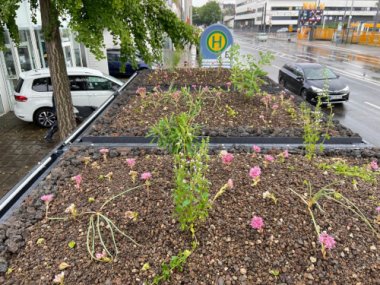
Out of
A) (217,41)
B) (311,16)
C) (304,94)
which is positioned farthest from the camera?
(311,16)

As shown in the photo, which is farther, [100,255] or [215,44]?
[215,44]

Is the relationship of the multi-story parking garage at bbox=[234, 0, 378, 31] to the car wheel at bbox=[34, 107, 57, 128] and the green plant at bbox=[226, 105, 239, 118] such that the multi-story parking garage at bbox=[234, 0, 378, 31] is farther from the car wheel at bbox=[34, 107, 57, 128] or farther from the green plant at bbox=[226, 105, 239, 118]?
the green plant at bbox=[226, 105, 239, 118]

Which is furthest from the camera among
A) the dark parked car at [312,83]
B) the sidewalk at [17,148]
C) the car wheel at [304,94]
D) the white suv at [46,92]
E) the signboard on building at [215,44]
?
the car wheel at [304,94]

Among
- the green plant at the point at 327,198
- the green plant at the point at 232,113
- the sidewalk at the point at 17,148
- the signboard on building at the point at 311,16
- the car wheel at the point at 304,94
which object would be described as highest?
the signboard on building at the point at 311,16

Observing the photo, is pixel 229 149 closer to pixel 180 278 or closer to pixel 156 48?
pixel 180 278

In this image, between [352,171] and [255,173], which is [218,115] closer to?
[352,171]

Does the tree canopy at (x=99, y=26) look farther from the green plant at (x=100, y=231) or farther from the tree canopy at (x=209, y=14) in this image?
the tree canopy at (x=209, y=14)

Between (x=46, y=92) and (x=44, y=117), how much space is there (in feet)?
2.47

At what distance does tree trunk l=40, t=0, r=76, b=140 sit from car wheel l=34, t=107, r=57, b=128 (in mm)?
2879

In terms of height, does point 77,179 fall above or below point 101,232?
above

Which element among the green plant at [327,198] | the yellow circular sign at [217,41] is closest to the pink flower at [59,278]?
the green plant at [327,198]

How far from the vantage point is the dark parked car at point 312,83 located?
11.3 metres

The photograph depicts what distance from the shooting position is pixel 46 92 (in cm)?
826

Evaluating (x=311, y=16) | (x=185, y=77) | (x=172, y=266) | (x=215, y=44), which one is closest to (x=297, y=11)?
(x=311, y=16)
